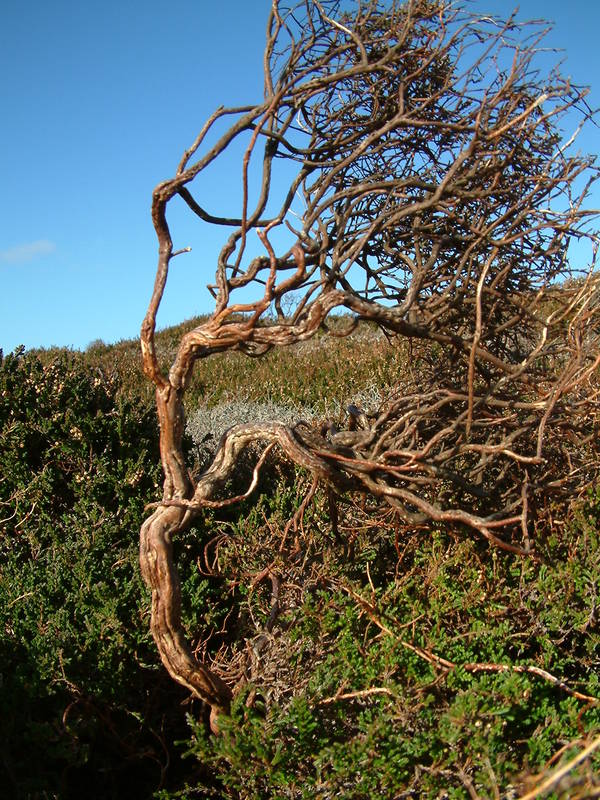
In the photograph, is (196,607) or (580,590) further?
(196,607)

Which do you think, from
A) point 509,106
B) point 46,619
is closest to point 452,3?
point 509,106

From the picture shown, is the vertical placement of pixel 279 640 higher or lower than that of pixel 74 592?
lower

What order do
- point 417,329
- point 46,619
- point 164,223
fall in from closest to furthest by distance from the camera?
point 164,223, point 417,329, point 46,619

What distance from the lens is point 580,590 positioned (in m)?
3.12

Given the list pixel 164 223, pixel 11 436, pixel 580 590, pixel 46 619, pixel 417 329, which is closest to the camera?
pixel 164 223

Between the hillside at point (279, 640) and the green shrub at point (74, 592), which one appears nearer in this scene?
the hillside at point (279, 640)

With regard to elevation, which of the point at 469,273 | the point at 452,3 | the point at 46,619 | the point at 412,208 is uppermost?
the point at 452,3

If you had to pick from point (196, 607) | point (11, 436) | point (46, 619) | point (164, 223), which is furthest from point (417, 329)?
point (11, 436)

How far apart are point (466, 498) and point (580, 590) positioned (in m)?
0.81

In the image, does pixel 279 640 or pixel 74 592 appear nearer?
pixel 279 640

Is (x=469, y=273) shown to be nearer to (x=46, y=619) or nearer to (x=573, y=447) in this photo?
(x=573, y=447)

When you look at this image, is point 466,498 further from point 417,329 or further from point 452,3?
point 452,3

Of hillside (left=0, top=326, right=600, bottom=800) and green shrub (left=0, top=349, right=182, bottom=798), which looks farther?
green shrub (left=0, top=349, right=182, bottom=798)

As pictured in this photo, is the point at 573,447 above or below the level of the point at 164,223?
below
